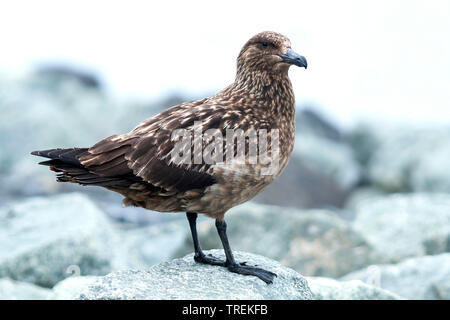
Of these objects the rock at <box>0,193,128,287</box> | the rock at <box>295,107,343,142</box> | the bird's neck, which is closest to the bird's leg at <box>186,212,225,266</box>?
the bird's neck

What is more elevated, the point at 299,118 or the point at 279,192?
the point at 299,118

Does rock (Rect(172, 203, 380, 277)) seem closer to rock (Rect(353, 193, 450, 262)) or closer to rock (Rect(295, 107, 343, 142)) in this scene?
rock (Rect(353, 193, 450, 262))

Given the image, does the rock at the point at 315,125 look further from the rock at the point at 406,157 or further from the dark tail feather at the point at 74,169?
the dark tail feather at the point at 74,169

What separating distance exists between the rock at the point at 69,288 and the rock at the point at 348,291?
99.5 inches

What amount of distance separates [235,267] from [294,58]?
2023mm

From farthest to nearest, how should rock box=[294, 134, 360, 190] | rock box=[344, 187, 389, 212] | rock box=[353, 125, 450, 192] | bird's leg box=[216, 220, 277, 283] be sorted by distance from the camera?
rock box=[294, 134, 360, 190] < rock box=[344, 187, 389, 212] < rock box=[353, 125, 450, 192] < bird's leg box=[216, 220, 277, 283]

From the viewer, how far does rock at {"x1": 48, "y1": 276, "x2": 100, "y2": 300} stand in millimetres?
8508

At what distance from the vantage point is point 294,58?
697 centimetres

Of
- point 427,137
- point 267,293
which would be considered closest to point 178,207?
point 267,293

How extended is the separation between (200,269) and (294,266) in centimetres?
338

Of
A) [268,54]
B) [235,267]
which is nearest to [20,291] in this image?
[235,267]

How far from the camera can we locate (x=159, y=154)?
671 centimetres

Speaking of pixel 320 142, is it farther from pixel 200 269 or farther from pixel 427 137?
pixel 200 269

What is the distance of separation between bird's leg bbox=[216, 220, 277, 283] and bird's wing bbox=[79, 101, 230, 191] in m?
0.50
